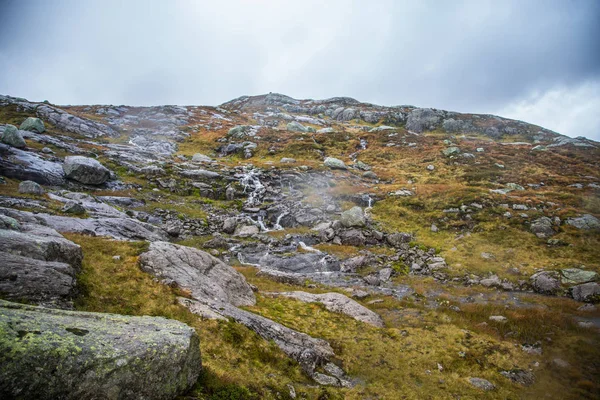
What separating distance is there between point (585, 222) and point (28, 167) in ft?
241

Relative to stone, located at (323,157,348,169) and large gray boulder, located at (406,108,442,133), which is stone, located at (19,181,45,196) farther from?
large gray boulder, located at (406,108,442,133)

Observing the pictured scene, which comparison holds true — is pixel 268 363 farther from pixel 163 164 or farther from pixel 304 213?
pixel 163 164

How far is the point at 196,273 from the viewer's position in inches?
728

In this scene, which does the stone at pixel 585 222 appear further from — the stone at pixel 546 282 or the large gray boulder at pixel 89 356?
the large gray boulder at pixel 89 356

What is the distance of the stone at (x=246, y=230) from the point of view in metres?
40.2

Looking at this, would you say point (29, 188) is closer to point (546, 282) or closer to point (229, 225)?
point (229, 225)

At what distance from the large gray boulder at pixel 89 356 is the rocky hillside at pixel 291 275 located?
1.6 inches

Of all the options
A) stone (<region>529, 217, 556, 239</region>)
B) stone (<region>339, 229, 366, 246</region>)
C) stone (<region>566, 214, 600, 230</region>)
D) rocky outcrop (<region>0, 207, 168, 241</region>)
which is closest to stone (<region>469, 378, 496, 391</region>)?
stone (<region>339, 229, 366, 246</region>)

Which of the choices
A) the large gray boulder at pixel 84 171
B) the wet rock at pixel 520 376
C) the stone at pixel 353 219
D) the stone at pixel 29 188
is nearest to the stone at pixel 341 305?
the wet rock at pixel 520 376

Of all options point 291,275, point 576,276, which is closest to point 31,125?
point 291,275

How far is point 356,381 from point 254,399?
298 inches

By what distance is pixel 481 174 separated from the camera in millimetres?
59375

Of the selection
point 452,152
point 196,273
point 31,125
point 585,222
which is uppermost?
point 452,152

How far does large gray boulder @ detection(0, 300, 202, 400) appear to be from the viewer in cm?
527
